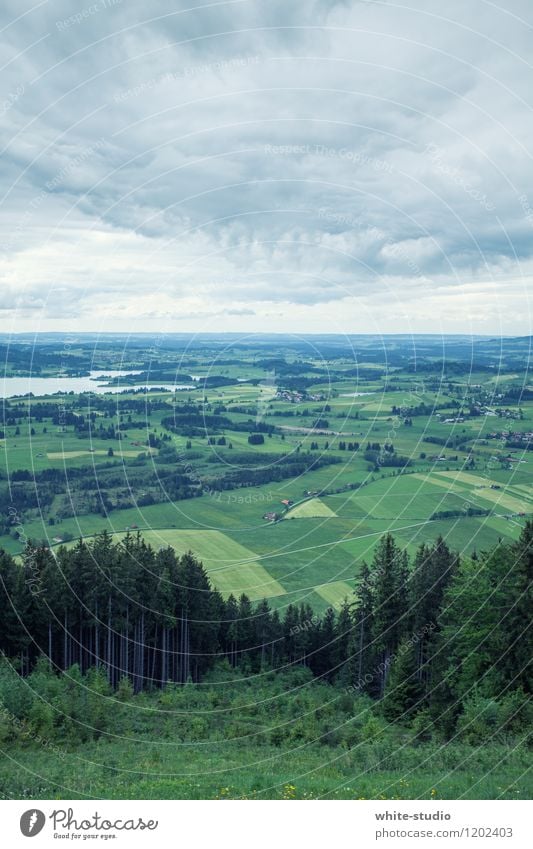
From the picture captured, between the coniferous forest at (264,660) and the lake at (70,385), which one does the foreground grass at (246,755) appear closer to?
the coniferous forest at (264,660)

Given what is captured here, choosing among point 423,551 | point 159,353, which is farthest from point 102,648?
point 159,353

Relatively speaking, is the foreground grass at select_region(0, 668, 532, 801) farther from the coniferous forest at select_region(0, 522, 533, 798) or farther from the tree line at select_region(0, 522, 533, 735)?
the tree line at select_region(0, 522, 533, 735)

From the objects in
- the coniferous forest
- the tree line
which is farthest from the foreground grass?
the tree line

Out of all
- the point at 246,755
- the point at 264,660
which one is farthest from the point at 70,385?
the point at 246,755

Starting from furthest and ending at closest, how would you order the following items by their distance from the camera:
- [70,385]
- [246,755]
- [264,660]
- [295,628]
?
[70,385]
[295,628]
[264,660]
[246,755]

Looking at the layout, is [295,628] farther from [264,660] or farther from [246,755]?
[246,755]

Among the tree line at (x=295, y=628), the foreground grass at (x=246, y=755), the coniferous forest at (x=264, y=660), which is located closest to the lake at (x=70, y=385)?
the tree line at (x=295, y=628)
